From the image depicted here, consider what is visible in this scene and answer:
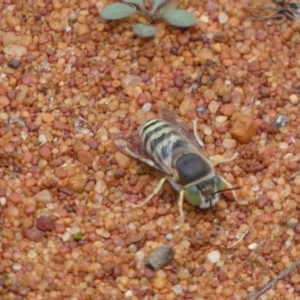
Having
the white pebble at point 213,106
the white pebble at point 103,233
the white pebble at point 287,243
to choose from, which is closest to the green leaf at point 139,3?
the white pebble at point 213,106

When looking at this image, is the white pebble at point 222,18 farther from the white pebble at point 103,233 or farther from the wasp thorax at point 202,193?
the white pebble at point 103,233

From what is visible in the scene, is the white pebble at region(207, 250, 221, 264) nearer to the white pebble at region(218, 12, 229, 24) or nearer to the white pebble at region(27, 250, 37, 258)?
the white pebble at region(27, 250, 37, 258)

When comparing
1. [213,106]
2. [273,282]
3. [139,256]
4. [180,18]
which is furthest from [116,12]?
[273,282]

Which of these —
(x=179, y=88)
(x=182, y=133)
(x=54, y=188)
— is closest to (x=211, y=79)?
→ (x=179, y=88)

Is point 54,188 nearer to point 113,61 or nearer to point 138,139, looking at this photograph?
point 138,139

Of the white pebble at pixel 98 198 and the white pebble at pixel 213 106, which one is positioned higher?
the white pebble at pixel 213 106

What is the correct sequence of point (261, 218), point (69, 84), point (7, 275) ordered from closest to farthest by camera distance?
point (7, 275) < point (261, 218) < point (69, 84)
